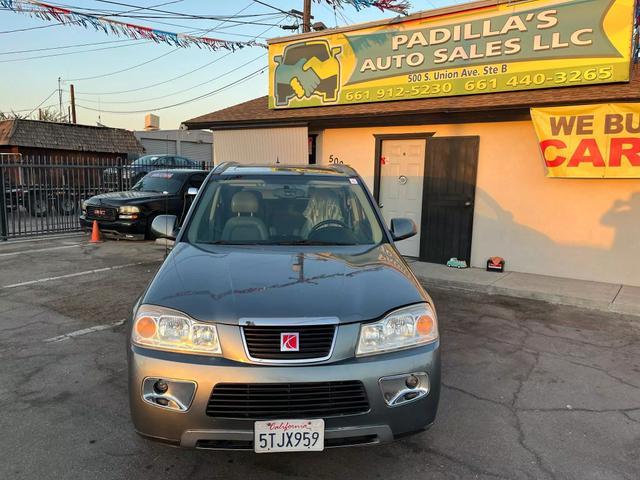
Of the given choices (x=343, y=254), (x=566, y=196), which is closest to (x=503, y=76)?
(x=566, y=196)

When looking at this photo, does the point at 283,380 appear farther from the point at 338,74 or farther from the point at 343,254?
the point at 338,74

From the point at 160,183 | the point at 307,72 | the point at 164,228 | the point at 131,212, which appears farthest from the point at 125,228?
the point at 164,228

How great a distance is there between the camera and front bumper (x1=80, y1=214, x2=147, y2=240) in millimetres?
10422

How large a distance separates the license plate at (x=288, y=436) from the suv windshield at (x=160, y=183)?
383 inches

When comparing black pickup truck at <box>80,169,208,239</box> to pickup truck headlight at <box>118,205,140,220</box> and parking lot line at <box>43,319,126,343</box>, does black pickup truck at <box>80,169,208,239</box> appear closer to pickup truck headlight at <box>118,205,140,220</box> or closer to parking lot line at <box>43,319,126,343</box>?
pickup truck headlight at <box>118,205,140,220</box>

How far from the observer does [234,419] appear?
2316 mm

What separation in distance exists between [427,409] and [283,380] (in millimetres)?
824

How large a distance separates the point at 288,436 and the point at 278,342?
1.49ft

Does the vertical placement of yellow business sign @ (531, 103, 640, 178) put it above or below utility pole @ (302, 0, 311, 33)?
below

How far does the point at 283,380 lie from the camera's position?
2.31 meters

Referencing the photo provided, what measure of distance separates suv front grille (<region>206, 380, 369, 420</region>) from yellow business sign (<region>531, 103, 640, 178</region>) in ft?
20.0

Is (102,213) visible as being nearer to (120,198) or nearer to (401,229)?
(120,198)

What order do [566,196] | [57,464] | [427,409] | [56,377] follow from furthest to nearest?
1. [566,196]
2. [56,377]
3. [57,464]
4. [427,409]

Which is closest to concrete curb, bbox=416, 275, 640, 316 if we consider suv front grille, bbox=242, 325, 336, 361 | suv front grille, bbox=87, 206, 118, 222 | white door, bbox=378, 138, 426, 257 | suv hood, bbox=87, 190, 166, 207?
white door, bbox=378, 138, 426, 257
